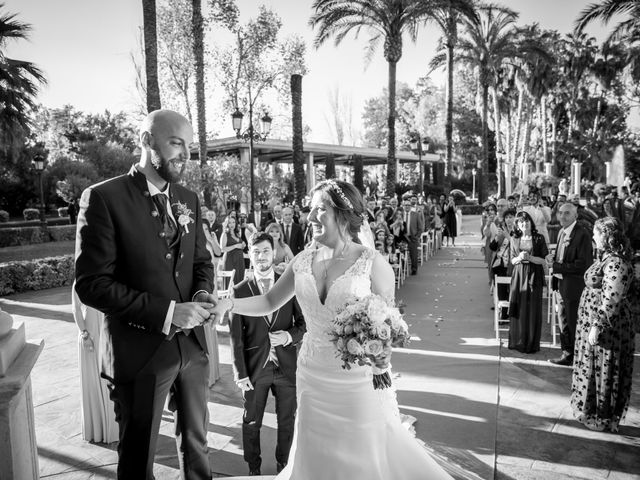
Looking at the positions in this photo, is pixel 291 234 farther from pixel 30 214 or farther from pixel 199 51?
pixel 30 214

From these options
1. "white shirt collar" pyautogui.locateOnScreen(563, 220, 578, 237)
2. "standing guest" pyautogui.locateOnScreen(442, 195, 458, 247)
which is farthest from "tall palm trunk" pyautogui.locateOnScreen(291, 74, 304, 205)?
"white shirt collar" pyautogui.locateOnScreen(563, 220, 578, 237)

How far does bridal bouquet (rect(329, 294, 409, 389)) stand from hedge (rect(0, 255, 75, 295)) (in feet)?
44.4

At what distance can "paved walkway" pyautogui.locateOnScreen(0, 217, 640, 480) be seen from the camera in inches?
165

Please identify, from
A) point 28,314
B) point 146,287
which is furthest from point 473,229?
point 146,287

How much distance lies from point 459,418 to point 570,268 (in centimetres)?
271

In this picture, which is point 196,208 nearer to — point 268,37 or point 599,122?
point 268,37

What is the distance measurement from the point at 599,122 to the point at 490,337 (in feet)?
160

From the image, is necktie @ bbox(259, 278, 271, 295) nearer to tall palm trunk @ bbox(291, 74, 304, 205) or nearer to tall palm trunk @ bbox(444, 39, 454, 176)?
tall palm trunk @ bbox(291, 74, 304, 205)

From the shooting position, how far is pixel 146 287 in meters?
2.63

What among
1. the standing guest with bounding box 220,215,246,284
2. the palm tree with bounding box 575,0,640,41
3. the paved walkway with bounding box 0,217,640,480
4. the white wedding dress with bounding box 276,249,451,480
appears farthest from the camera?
the palm tree with bounding box 575,0,640,41

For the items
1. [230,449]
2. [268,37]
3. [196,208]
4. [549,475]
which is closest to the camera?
[196,208]

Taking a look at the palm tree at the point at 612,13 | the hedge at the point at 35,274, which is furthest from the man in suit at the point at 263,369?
the palm tree at the point at 612,13

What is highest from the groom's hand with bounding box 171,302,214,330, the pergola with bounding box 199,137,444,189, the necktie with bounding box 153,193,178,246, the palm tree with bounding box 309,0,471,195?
the palm tree with bounding box 309,0,471,195

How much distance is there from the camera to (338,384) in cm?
299
